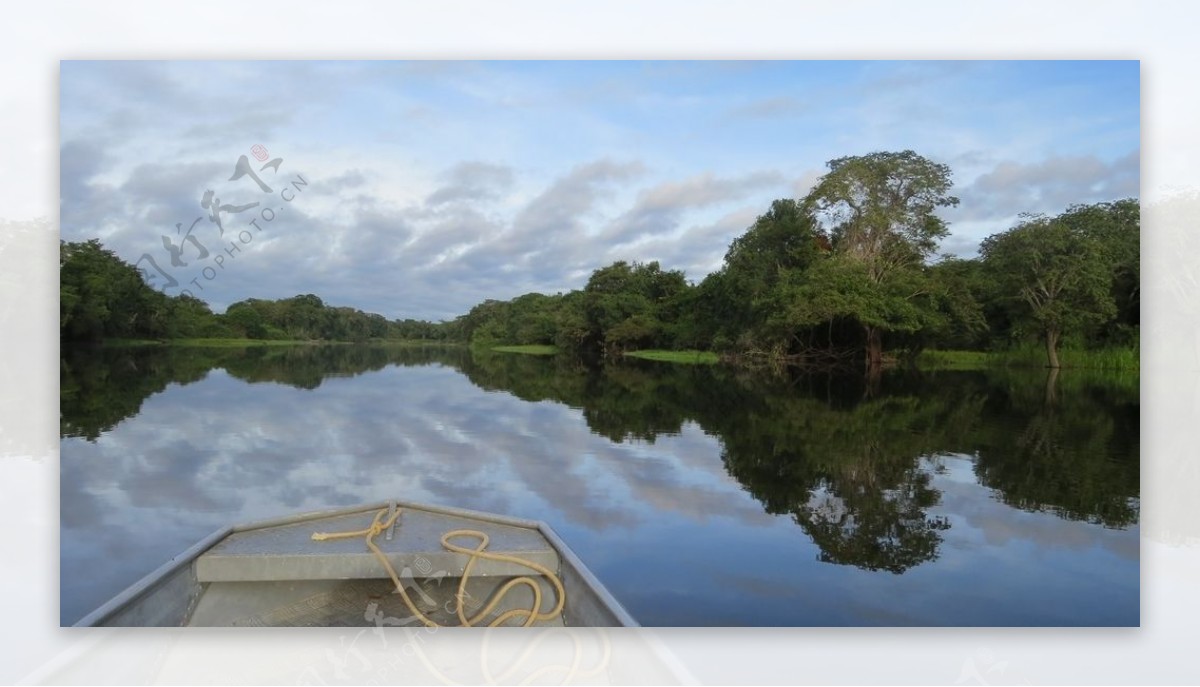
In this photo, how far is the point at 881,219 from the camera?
16.3 metres

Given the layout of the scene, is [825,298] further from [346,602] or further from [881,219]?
[346,602]

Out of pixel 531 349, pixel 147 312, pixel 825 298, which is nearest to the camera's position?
pixel 147 312

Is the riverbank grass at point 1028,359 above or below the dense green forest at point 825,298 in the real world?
below

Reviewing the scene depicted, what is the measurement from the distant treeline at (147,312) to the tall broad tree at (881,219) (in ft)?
31.1

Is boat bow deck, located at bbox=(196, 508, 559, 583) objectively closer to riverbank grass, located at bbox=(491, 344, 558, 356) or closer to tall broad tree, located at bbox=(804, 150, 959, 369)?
tall broad tree, located at bbox=(804, 150, 959, 369)

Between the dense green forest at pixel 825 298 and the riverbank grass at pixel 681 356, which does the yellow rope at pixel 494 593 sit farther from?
the riverbank grass at pixel 681 356

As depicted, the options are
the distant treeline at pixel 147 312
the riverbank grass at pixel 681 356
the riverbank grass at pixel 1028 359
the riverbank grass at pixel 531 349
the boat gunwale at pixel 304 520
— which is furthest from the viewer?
the riverbank grass at pixel 681 356

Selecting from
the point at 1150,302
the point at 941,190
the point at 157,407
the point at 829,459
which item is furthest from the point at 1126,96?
the point at 941,190

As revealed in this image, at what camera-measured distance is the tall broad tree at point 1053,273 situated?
852 centimetres

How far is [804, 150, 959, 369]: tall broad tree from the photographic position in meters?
13.9

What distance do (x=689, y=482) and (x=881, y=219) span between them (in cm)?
1228

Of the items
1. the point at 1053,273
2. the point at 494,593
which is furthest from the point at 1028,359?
the point at 494,593

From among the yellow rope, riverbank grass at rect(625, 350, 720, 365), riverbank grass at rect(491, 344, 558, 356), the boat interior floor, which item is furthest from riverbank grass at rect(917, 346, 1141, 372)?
riverbank grass at rect(491, 344, 558, 356)

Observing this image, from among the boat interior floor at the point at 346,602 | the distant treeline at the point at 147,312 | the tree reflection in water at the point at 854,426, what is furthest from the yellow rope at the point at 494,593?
the distant treeline at the point at 147,312
